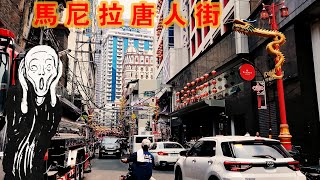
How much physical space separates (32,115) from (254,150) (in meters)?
4.79

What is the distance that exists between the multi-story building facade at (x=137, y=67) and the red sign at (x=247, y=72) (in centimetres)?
12341

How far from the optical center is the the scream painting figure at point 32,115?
545 centimetres

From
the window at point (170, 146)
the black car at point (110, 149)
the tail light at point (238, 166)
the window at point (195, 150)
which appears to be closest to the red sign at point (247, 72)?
the window at point (170, 146)

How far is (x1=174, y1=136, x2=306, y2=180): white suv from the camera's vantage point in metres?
6.26

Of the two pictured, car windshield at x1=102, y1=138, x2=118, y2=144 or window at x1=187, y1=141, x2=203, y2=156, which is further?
car windshield at x1=102, y1=138, x2=118, y2=144

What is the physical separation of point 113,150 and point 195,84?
1026cm

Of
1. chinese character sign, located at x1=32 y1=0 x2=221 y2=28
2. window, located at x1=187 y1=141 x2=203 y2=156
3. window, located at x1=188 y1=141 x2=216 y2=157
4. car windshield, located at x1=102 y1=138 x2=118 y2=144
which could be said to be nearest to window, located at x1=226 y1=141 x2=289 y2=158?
window, located at x1=188 y1=141 x2=216 y2=157

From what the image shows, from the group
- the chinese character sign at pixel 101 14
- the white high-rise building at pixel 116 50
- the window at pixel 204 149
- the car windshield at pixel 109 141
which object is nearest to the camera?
the window at pixel 204 149

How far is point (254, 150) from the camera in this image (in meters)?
6.63

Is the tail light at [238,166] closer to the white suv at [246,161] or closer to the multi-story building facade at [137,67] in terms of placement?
the white suv at [246,161]

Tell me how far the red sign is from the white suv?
1019 centimetres

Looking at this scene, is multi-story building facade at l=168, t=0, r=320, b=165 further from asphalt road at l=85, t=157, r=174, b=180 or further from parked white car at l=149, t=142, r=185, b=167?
asphalt road at l=85, t=157, r=174, b=180

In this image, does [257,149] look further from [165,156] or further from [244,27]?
[165,156]

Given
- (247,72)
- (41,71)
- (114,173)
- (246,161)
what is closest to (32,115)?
(41,71)
